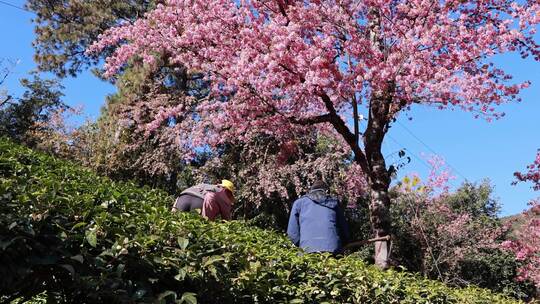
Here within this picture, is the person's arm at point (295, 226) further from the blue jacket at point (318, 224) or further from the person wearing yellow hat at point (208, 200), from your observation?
the person wearing yellow hat at point (208, 200)

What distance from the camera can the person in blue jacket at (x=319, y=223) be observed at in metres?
4.54

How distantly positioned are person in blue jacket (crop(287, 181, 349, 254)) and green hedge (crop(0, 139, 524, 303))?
1.77m

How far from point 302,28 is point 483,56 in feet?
8.18

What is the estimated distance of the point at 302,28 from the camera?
6.88 m

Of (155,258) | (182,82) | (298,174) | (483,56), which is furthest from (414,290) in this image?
(182,82)

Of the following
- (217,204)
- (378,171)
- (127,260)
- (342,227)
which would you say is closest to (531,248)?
(378,171)

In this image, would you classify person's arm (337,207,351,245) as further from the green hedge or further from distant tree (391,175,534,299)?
distant tree (391,175,534,299)

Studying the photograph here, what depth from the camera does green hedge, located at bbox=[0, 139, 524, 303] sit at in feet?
5.11

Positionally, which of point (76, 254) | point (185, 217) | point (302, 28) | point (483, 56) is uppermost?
point (302, 28)

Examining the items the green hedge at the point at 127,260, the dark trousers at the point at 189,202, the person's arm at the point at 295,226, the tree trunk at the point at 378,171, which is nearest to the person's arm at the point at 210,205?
the dark trousers at the point at 189,202

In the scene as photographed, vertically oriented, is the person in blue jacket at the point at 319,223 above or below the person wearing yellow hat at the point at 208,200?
below

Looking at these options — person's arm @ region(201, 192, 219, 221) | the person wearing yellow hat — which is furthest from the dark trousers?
person's arm @ region(201, 192, 219, 221)

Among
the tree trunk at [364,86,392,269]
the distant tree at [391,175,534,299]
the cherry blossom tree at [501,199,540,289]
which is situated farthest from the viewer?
the distant tree at [391,175,534,299]

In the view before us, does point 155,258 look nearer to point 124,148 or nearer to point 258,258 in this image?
point 258,258
